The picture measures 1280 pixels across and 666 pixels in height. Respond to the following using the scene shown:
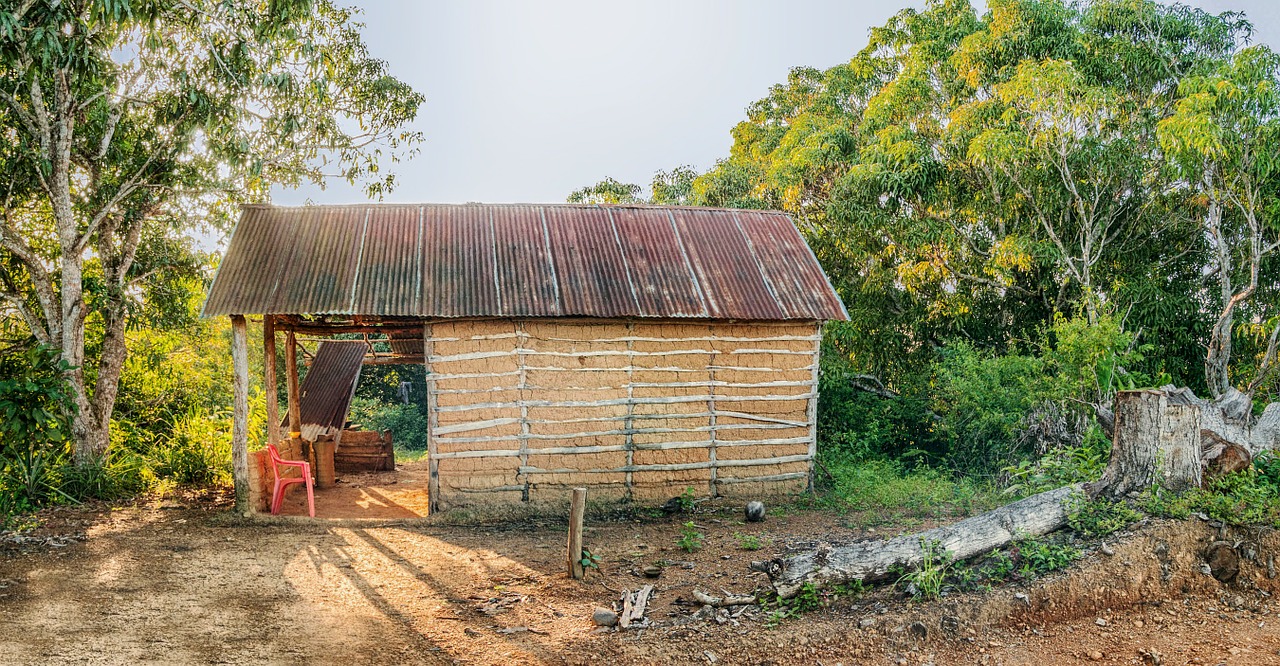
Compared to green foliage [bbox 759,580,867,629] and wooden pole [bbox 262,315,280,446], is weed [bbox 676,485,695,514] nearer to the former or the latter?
green foliage [bbox 759,580,867,629]

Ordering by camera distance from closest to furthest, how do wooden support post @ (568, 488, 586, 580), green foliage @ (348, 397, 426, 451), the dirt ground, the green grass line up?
1. the dirt ground
2. wooden support post @ (568, 488, 586, 580)
3. the green grass
4. green foliage @ (348, 397, 426, 451)

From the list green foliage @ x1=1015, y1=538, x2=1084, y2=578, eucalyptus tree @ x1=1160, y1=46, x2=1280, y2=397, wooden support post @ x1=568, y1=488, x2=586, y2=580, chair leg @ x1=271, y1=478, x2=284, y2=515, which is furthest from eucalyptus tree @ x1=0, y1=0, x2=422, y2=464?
eucalyptus tree @ x1=1160, y1=46, x2=1280, y2=397

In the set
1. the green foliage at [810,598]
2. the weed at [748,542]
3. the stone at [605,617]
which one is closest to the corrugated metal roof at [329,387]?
the weed at [748,542]

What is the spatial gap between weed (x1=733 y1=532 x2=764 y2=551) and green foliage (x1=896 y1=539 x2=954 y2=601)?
7.82 feet

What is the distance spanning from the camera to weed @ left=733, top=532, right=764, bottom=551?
28.0 ft

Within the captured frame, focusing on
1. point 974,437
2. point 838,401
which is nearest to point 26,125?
point 838,401

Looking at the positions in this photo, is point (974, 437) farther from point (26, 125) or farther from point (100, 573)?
point (26, 125)

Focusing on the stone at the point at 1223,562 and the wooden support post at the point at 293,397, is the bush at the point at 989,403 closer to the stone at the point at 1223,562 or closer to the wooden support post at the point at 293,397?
the stone at the point at 1223,562

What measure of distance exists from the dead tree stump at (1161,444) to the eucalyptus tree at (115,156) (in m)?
9.69

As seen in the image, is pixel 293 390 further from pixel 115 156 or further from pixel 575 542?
pixel 575 542

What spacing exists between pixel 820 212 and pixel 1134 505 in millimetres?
11500

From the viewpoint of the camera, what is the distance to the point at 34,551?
27.7ft

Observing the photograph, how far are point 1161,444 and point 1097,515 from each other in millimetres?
835

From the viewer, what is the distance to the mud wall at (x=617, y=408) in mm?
10133
